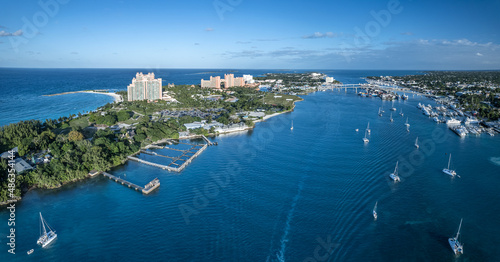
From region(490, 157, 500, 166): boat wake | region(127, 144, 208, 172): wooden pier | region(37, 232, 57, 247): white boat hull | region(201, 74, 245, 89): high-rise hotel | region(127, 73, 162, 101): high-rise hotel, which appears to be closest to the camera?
region(37, 232, 57, 247): white boat hull

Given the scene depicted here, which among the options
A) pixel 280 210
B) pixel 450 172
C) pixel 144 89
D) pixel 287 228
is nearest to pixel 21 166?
pixel 280 210

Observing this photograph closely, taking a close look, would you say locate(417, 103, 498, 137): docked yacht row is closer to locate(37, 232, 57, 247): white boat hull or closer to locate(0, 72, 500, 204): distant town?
locate(0, 72, 500, 204): distant town

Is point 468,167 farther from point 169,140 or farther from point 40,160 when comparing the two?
point 40,160

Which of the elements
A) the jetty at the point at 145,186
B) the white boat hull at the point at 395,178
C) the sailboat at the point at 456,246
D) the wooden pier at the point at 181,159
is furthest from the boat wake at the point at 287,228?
the wooden pier at the point at 181,159

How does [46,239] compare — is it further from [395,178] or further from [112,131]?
[395,178]

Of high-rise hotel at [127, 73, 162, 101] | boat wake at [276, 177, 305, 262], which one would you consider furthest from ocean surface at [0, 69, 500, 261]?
high-rise hotel at [127, 73, 162, 101]

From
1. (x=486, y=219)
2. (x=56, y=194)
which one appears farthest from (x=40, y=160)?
(x=486, y=219)

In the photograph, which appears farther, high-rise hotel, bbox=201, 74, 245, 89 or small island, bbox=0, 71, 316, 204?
high-rise hotel, bbox=201, 74, 245, 89
